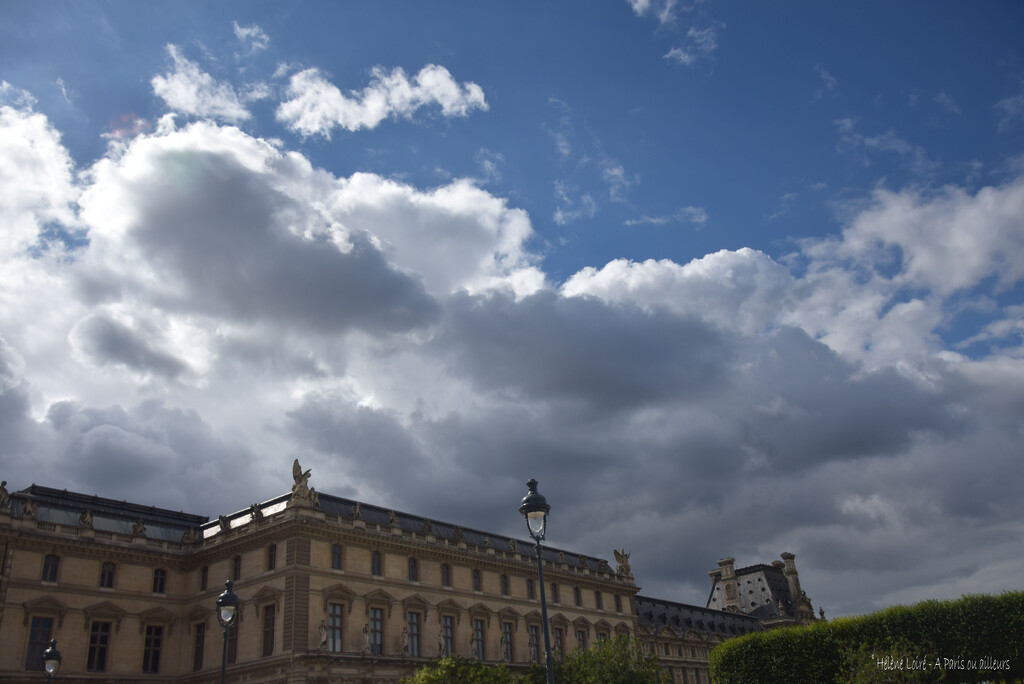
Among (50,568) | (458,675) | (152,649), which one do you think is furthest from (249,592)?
(458,675)

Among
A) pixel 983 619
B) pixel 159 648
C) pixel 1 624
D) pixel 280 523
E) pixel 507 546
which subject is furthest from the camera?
pixel 507 546

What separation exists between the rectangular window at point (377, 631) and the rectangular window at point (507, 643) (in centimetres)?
1382

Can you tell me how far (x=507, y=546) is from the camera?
79438 millimetres

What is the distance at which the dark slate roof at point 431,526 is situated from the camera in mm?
64250

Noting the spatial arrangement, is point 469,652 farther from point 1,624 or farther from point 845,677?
point 1,624

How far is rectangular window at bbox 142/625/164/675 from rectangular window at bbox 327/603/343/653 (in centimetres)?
1503

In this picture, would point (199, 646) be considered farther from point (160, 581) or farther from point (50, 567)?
point (50, 567)

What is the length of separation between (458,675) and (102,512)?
31.8 meters

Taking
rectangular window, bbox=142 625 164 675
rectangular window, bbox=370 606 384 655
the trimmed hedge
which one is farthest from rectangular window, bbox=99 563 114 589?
the trimmed hedge

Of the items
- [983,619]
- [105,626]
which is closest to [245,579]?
[105,626]

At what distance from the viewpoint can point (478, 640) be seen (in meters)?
68.9

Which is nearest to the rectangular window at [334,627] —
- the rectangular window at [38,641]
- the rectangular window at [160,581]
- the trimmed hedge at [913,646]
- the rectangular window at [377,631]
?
the rectangular window at [377,631]

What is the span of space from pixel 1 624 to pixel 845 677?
176ft

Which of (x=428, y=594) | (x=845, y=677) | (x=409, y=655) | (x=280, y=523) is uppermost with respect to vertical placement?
(x=280, y=523)
